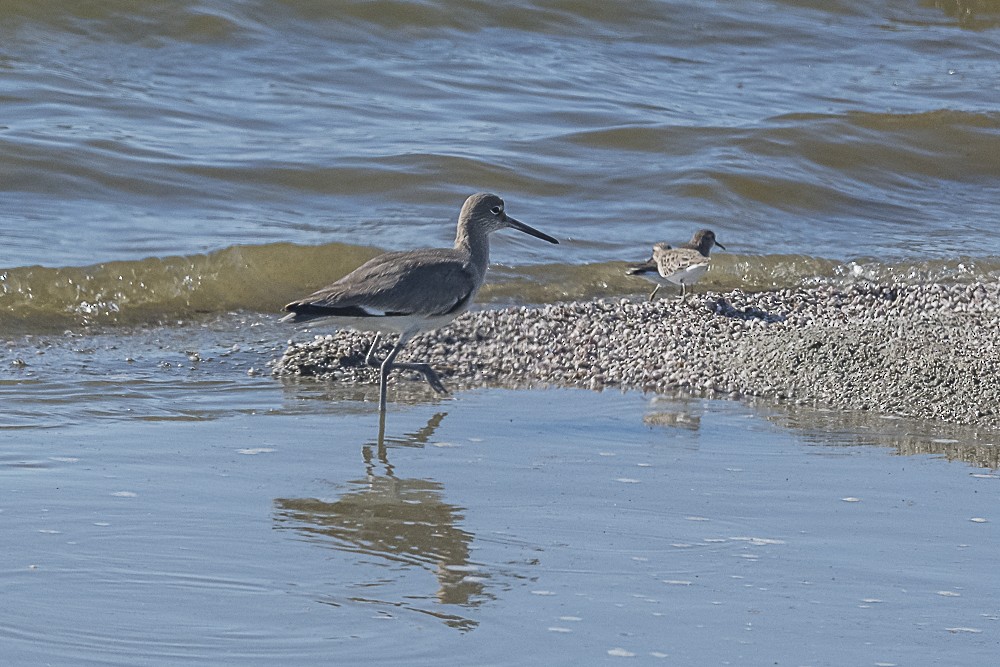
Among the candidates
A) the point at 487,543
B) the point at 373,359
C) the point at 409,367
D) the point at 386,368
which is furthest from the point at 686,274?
the point at 487,543

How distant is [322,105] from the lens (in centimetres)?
1488

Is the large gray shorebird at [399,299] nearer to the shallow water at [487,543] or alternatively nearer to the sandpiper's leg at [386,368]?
the sandpiper's leg at [386,368]

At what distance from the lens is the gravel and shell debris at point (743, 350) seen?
23.3 feet

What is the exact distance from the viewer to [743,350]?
25.9 feet

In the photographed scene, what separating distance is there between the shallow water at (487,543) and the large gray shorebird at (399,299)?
54 cm

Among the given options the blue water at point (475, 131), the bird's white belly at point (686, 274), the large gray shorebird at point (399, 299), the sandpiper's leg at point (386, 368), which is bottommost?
the sandpiper's leg at point (386, 368)

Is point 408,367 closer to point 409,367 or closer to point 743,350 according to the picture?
point 409,367

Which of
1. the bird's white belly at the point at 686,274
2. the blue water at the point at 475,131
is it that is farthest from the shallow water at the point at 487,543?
the blue water at the point at 475,131

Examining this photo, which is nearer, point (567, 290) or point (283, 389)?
point (283, 389)

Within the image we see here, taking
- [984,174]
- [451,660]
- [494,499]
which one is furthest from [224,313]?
[984,174]

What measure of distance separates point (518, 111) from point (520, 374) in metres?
7.58

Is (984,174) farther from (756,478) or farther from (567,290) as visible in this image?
(756,478)

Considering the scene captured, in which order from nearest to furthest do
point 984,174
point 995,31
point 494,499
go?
point 494,499 → point 984,174 → point 995,31

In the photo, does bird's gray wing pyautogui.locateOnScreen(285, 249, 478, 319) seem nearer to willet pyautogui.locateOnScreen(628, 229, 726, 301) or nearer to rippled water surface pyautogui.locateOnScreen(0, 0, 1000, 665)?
rippled water surface pyautogui.locateOnScreen(0, 0, 1000, 665)
